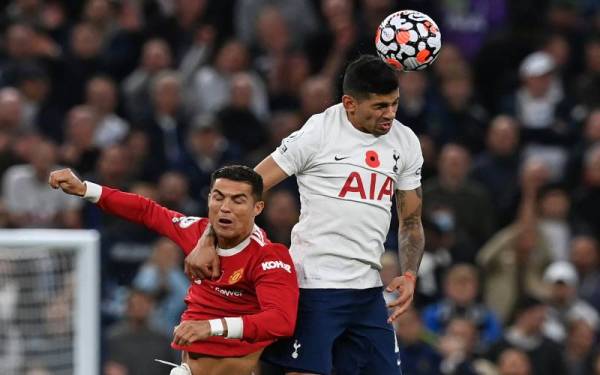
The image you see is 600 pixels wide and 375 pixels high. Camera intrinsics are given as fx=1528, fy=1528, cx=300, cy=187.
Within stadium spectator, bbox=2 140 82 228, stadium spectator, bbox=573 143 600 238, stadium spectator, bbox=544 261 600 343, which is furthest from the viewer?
stadium spectator, bbox=573 143 600 238

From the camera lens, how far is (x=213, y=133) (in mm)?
13586

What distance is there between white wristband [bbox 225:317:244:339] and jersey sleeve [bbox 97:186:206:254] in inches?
Answer: 23.8

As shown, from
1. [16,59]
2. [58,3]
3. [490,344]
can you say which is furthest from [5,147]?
[490,344]

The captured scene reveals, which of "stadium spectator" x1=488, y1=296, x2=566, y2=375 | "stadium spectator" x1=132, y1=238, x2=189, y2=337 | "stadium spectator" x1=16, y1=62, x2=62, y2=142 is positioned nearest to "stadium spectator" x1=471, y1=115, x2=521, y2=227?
"stadium spectator" x1=488, y1=296, x2=566, y2=375

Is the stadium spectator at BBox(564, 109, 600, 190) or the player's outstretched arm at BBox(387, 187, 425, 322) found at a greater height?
the stadium spectator at BBox(564, 109, 600, 190)

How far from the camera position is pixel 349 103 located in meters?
7.53

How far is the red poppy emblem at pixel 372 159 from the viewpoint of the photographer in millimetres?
7500

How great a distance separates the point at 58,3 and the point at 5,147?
299 cm

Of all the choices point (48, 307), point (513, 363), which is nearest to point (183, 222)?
point (48, 307)

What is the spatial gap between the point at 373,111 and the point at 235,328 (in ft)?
4.17

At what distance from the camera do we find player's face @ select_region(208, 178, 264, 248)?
7.29 meters

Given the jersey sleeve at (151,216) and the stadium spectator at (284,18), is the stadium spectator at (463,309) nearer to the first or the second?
the stadium spectator at (284,18)

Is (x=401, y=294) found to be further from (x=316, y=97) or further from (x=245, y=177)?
(x=316, y=97)

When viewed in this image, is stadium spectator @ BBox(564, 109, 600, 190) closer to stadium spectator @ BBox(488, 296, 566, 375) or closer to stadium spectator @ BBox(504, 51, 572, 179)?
stadium spectator @ BBox(504, 51, 572, 179)
